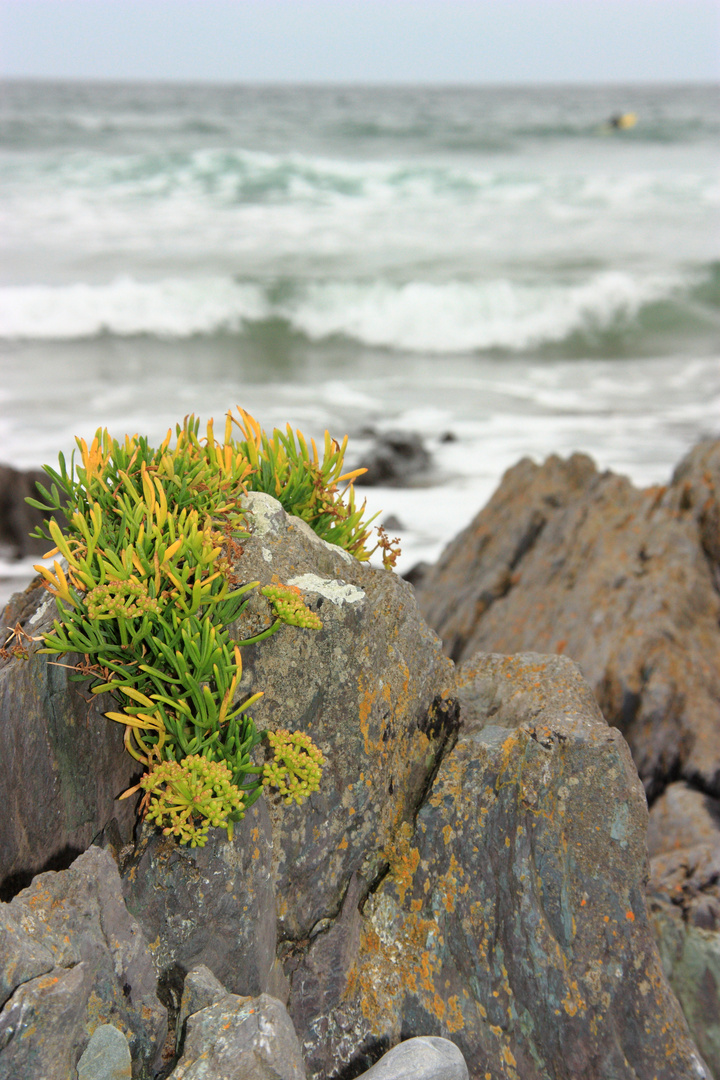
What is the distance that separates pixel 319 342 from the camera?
93.9ft

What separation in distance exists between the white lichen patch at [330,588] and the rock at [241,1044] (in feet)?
4.71

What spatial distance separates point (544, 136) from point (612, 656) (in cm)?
6348

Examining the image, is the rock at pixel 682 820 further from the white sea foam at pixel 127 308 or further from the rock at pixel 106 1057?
the white sea foam at pixel 127 308

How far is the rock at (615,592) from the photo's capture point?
578 cm

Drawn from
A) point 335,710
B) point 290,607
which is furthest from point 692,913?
point 290,607

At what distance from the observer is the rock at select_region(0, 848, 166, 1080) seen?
241 centimetres

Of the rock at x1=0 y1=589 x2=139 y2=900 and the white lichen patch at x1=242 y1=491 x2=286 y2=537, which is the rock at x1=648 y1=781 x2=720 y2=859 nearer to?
the white lichen patch at x1=242 y1=491 x2=286 y2=537

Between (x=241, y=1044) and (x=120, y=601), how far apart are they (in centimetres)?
149

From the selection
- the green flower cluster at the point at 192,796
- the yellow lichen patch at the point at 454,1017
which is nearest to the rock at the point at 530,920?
the yellow lichen patch at the point at 454,1017

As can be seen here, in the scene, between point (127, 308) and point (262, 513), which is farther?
point (127, 308)

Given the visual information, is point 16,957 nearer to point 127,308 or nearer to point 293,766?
point 293,766

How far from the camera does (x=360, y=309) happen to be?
98.0ft

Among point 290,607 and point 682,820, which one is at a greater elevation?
point 290,607

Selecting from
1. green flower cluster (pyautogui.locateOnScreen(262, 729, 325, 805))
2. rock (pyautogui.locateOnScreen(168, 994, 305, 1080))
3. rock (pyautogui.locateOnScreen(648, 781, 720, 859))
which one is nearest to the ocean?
rock (pyautogui.locateOnScreen(648, 781, 720, 859))
